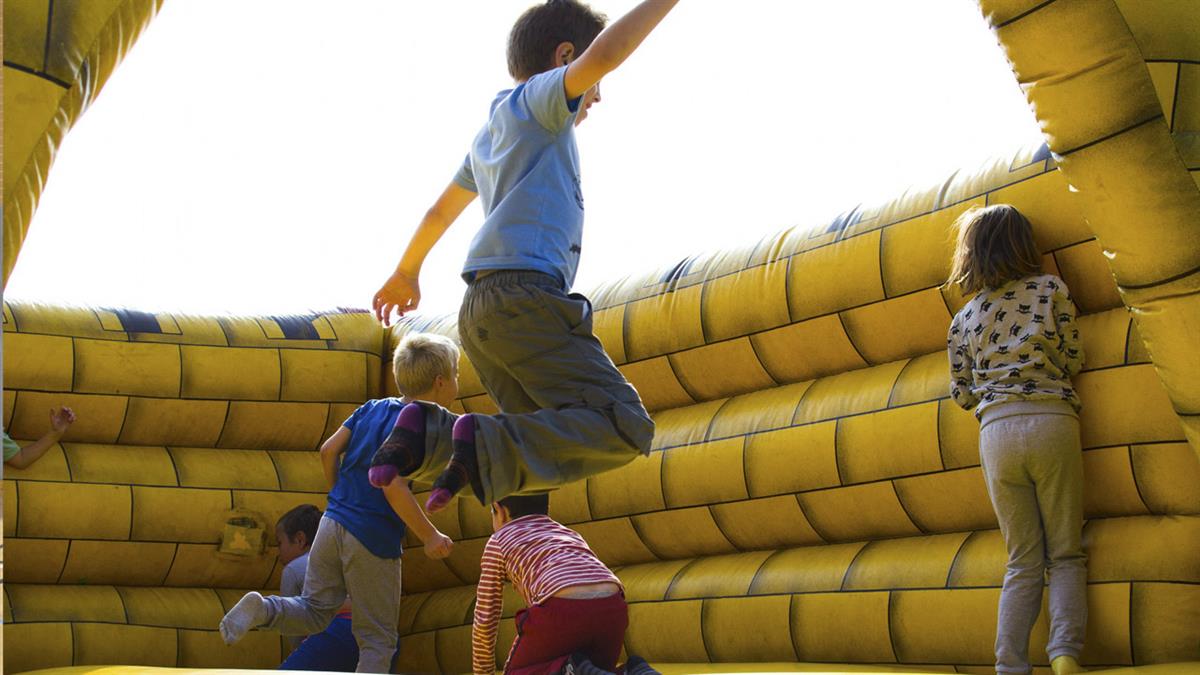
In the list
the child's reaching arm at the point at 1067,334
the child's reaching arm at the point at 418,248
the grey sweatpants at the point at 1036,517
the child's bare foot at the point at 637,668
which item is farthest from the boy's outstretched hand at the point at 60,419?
the child's reaching arm at the point at 1067,334

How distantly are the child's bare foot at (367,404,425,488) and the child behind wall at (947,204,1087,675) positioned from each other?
0.93 metres

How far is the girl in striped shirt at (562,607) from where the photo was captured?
1.69 metres

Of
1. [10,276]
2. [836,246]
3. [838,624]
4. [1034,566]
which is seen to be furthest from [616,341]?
[10,276]

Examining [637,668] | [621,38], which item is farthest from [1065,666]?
[621,38]

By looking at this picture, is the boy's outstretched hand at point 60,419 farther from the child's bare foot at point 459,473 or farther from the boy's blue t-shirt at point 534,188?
the child's bare foot at point 459,473

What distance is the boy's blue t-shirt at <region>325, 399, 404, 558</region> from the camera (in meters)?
2.43

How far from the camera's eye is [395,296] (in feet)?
6.10

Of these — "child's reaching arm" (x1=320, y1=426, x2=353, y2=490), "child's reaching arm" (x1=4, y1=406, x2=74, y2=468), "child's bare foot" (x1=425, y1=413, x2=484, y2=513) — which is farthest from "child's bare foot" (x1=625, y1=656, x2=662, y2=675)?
"child's reaching arm" (x1=4, y1=406, x2=74, y2=468)

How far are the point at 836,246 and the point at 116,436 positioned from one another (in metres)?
1.90

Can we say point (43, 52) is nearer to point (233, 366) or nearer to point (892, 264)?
point (892, 264)

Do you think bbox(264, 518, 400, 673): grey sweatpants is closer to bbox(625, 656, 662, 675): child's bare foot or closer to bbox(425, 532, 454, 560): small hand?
bbox(425, 532, 454, 560): small hand

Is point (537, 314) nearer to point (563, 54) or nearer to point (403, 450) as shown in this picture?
point (403, 450)

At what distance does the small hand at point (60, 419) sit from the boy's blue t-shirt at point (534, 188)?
183 cm

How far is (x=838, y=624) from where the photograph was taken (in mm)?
2162
